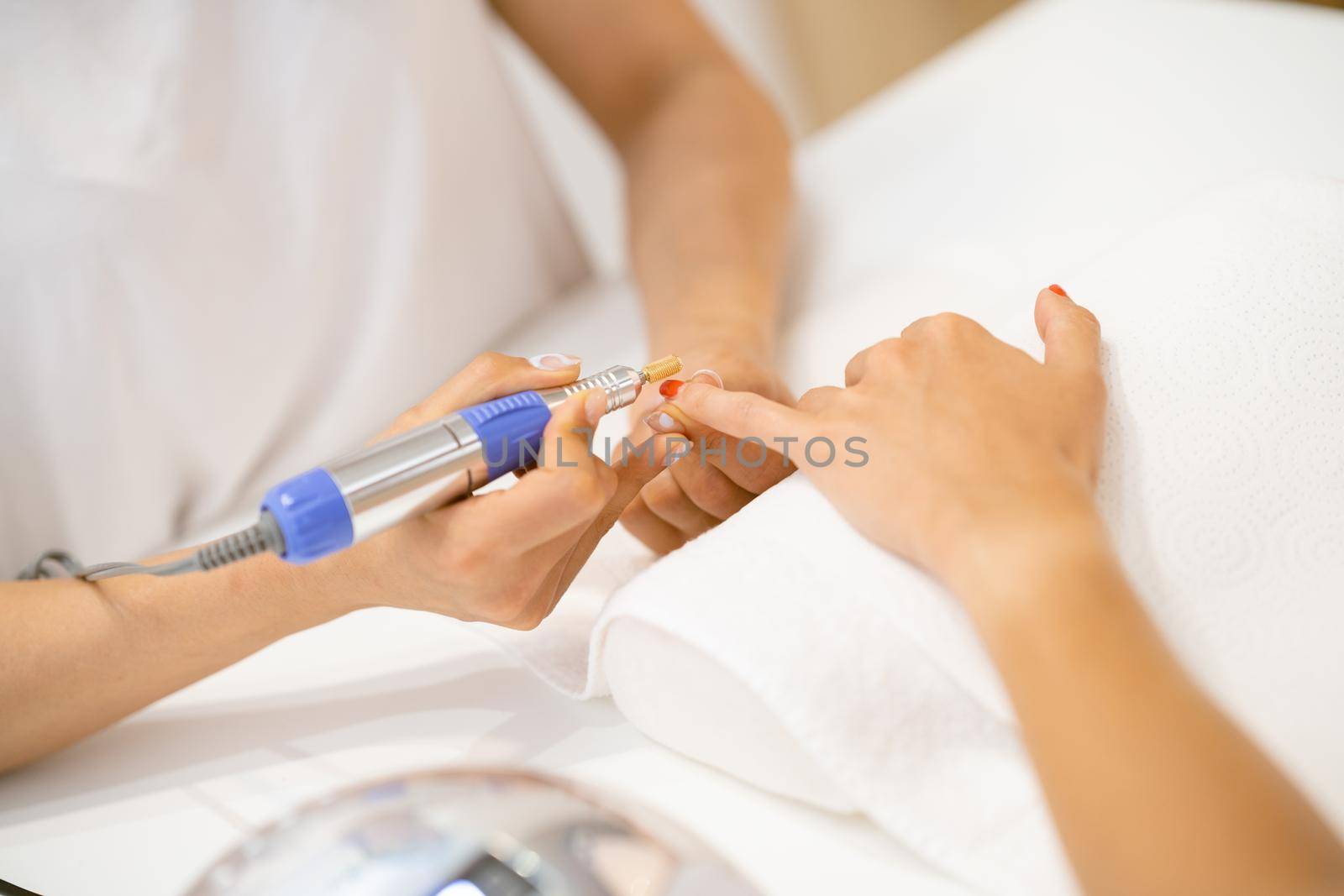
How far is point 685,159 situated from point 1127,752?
2.08 ft

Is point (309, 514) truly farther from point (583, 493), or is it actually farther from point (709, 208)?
point (709, 208)

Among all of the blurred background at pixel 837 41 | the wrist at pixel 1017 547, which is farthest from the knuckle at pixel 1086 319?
the blurred background at pixel 837 41

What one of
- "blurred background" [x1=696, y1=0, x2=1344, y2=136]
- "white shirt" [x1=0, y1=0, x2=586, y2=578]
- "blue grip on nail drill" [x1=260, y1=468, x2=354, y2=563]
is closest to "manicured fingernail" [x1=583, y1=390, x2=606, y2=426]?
"blue grip on nail drill" [x1=260, y1=468, x2=354, y2=563]

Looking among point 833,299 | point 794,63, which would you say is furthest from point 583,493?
point 794,63

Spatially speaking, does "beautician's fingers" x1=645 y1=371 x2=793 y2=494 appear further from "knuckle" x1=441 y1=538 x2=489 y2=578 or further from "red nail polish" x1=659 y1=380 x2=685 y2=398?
"knuckle" x1=441 y1=538 x2=489 y2=578

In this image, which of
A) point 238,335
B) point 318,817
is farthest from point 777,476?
point 238,335

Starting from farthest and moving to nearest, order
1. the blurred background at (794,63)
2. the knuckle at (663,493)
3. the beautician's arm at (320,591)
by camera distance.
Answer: the blurred background at (794,63) < the knuckle at (663,493) < the beautician's arm at (320,591)

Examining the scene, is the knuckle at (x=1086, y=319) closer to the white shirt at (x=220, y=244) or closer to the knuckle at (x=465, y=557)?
the knuckle at (x=465, y=557)

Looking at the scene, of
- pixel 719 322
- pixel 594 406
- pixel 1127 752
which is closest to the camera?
pixel 1127 752

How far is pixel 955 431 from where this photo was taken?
0.43 metres

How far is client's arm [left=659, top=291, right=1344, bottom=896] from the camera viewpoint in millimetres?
328

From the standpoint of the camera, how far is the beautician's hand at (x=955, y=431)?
1.29ft

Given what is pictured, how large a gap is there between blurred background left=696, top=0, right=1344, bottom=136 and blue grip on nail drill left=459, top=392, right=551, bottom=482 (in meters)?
1.46

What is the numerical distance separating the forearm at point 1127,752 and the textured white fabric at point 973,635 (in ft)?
0.12
